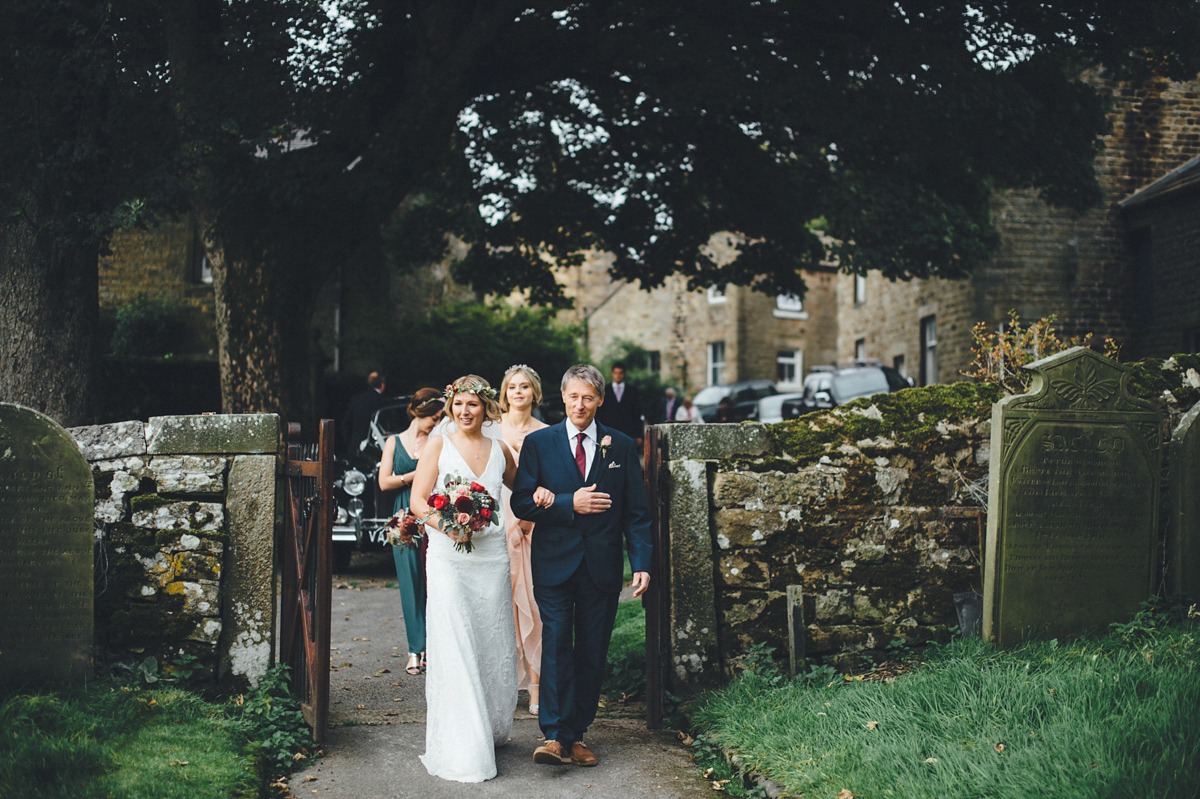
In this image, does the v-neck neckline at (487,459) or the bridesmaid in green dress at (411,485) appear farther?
the bridesmaid in green dress at (411,485)

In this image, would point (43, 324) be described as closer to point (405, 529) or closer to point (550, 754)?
point (405, 529)

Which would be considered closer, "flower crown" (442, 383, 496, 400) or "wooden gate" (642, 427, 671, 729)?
"flower crown" (442, 383, 496, 400)

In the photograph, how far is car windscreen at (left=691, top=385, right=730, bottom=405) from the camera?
29859mm

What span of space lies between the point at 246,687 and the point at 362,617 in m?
3.34

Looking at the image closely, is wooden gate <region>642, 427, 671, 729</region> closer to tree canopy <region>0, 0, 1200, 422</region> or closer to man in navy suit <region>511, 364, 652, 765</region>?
man in navy suit <region>511, 364, 652, 765</region>

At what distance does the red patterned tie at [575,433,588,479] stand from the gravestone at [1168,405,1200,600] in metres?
3.43

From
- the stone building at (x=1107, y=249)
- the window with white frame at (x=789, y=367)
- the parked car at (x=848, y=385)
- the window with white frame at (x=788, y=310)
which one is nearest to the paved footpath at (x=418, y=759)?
the parked car at (x=848, y=385)

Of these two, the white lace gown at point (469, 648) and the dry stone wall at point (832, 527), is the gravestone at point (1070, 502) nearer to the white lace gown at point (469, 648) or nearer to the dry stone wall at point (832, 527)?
the dry stone wall at point (832, 527)

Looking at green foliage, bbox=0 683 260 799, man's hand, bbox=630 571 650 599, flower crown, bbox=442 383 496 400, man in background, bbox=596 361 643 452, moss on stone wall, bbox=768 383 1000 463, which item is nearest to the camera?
green foliage, bbox=0 683 260 799

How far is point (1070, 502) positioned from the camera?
17.5 ft

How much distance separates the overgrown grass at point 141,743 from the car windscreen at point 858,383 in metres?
17.2

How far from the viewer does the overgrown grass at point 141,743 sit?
3.72 meters

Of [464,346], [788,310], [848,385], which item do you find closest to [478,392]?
[848,385]

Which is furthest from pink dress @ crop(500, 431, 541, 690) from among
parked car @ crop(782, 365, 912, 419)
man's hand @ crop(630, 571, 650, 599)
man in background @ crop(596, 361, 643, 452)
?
parked car @ crop(782, 365, 912, 419)
